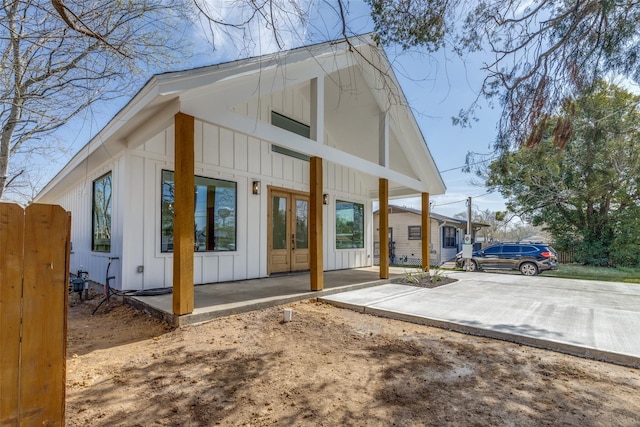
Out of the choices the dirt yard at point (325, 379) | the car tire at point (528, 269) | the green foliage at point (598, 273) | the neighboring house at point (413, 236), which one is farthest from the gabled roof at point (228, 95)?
the neighboring house at point (413, 236)

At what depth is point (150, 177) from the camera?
5.80 metres

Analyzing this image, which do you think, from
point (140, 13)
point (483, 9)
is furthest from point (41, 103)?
point (483, 9)

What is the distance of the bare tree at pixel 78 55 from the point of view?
3.70 m

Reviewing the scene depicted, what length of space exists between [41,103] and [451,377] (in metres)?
6.27

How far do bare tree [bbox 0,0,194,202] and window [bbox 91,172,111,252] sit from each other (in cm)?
159

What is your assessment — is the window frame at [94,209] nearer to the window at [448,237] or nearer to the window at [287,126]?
the window at [287,126]

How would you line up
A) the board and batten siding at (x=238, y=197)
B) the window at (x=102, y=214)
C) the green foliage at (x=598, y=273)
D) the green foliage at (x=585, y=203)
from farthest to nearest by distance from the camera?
the green foliage at (x=598, y=273)
the green foliage at (x=585, y=203)
the window at (x=102, y=214)
the board and batten siding at (x=238, y=197)

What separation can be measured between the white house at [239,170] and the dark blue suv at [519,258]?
4.90m

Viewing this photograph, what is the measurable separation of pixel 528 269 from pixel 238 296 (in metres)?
11.2

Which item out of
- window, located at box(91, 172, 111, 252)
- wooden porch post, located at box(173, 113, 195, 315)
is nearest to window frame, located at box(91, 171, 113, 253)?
window, located at box(91, 172, 111, 252)

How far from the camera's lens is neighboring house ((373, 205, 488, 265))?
19595mm

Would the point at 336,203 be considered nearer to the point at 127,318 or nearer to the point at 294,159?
the point at 294,159

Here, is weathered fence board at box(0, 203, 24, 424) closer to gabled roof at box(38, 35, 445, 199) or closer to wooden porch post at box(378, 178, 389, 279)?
gabled roof at box(38, 35, 445, 199)

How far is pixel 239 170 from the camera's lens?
23.3ft
